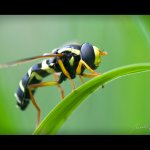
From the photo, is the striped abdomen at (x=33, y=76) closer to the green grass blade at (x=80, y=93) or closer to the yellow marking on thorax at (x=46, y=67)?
the yellow marking on thorax at (x=46, y=67)

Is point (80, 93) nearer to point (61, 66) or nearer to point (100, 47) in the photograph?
point (61, 66)

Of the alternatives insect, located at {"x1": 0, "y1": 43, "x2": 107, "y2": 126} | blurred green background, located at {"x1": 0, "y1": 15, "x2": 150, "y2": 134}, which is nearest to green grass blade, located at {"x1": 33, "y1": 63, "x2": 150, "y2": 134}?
insect, located at {"x1": 0, "y1": 43, "x2": 107, "y2": 126}

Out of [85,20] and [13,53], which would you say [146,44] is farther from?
[13,53]

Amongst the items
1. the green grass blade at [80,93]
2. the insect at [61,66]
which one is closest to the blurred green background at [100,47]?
the insect at [61,66]

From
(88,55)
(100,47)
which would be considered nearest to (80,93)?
(88,55)

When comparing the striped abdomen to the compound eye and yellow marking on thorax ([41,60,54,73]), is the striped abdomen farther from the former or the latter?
the compound eye
